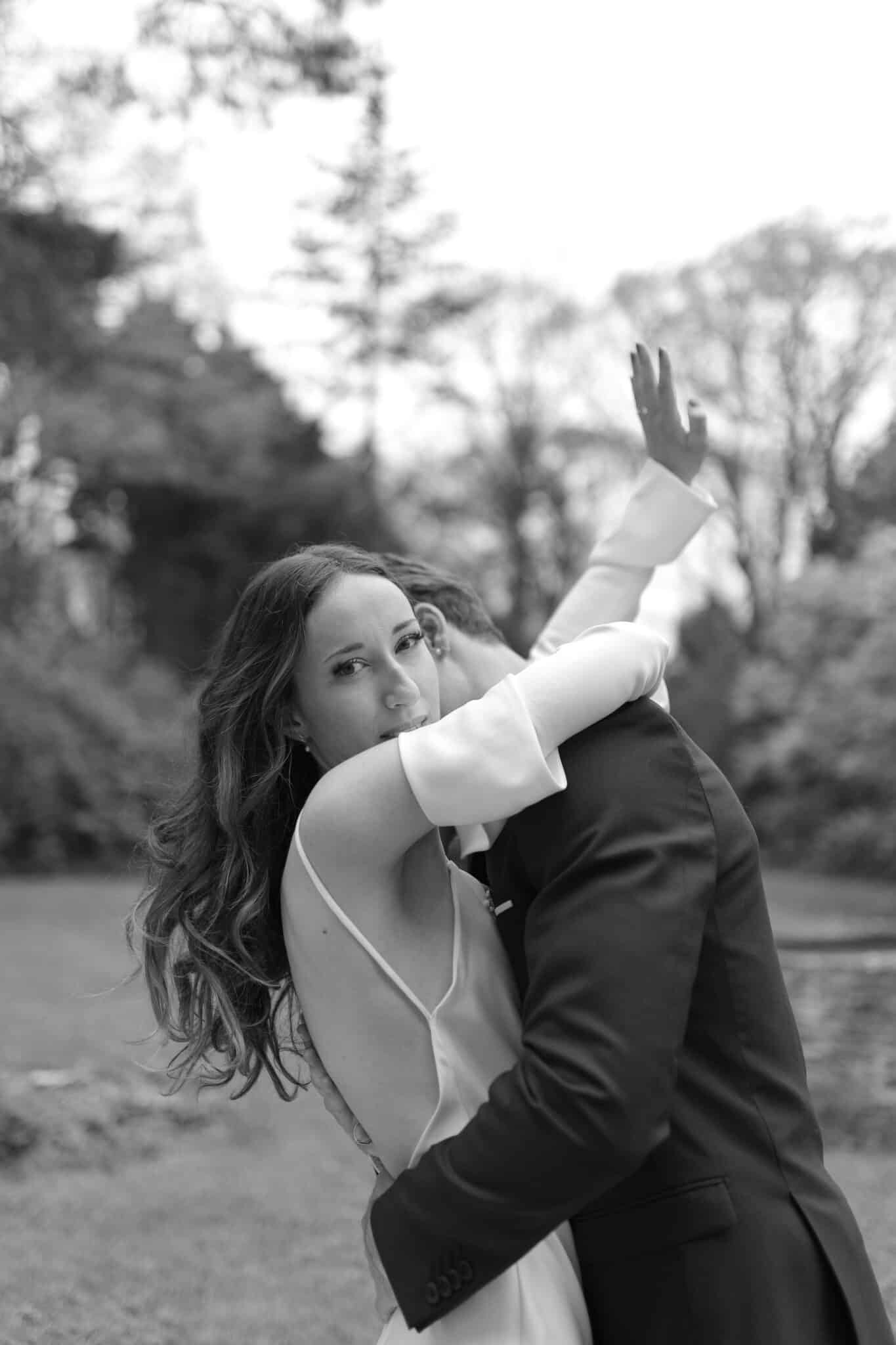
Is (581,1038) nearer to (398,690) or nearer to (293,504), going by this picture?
(398,690)

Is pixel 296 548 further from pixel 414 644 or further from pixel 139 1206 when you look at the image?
pixel 139 1206

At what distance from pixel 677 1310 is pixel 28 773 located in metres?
19.1

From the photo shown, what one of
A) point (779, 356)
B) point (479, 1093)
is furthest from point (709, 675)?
point (479, 1093)

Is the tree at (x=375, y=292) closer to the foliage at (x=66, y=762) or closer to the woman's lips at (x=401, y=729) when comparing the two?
the foliage at (x=66, y=762)

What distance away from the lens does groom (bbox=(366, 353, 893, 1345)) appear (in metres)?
1.58

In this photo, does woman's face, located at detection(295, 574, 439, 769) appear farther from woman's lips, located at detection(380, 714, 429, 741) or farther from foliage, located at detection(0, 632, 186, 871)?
foliage, located at detection(0, 632, 186, 871)

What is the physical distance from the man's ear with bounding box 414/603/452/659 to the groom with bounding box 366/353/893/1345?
1.21m

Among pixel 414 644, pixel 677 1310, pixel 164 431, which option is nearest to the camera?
pixel 677 1310


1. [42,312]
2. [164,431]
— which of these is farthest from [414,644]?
[164,431]


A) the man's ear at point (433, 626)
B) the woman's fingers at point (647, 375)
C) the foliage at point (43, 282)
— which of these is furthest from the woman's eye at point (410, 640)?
the foliage at point (43, 282)

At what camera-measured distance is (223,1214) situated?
588 cm

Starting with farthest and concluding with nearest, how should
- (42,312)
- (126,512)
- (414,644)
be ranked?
1. (126,512)
2. (42,312)
3. (414,644)

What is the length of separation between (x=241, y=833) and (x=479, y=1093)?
1.71 feet

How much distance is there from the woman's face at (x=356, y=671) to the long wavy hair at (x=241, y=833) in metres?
0.03
